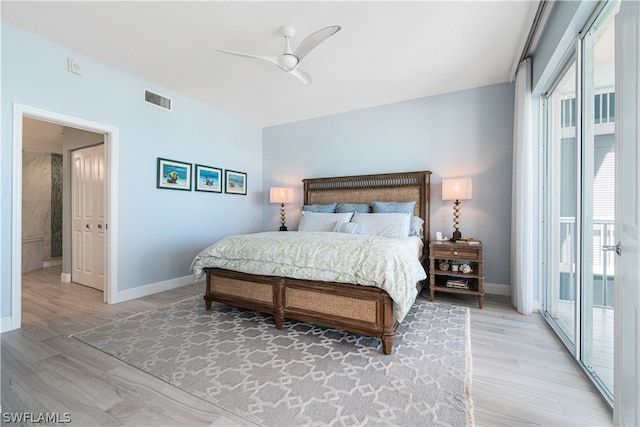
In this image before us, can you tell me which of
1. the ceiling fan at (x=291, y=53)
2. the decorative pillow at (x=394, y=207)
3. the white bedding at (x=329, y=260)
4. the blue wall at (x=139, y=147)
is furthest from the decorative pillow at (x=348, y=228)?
the blue wall at (x=139, y=147)

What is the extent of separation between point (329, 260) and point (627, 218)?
1755 mm

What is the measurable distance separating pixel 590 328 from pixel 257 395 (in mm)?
2345

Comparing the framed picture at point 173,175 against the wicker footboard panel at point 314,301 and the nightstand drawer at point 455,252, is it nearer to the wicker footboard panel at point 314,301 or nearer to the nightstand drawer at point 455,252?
the wicker footboard panel at point 314,301

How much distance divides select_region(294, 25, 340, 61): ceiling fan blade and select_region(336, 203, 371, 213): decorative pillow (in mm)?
2371

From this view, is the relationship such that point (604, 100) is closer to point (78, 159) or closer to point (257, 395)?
point (257, 395)

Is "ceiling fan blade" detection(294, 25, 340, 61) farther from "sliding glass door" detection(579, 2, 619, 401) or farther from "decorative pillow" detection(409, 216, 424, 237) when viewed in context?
"decorative pillow" detection(409, 216, 424, 237)

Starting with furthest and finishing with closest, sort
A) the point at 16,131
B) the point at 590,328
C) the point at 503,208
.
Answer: the point at 503,208 < the point at 16,131 < the point at 590,328

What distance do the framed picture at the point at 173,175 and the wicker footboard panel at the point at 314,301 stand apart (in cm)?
169

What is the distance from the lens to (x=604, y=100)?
1906 mm

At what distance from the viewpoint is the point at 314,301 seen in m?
2.43

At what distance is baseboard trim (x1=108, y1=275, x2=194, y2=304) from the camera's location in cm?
336

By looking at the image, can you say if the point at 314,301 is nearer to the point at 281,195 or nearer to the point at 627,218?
the point at 627,218

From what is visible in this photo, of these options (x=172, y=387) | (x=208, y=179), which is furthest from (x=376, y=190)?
(x=172, y=387)

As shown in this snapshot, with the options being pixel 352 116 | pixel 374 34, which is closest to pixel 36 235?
Result: pixel 352 116
